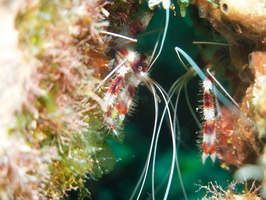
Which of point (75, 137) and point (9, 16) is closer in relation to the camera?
point (9, 16)

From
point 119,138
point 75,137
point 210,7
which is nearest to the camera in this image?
point 75,137

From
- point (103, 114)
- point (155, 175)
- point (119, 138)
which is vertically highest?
point (103, 114)

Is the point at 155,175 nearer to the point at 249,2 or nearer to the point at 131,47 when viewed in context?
the point at 131,47

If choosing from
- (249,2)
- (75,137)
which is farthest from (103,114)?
(249,2)

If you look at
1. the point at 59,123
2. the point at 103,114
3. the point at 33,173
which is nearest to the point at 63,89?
the point at 59,123

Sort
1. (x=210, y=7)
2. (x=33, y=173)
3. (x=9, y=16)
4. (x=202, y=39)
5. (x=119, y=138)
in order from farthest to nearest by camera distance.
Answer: (x=202, y=39)
(x=119, y=138)
(x=210, y=7)
(x=33, y=173)
(x=9, y=16)

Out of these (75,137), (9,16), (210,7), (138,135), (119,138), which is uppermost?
(9,16)

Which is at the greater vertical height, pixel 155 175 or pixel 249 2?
pixel 249 2

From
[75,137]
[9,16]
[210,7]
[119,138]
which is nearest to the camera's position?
[9,16]

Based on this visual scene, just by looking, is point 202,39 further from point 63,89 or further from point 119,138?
point 63,89
